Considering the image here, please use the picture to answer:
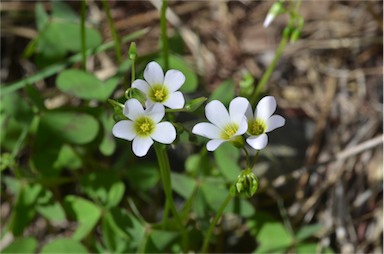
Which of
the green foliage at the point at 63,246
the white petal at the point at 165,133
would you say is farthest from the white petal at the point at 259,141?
the green foliage at the point at 63,246

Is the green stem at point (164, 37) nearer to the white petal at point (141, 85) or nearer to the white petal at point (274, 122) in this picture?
the white petal at point (141, 85)

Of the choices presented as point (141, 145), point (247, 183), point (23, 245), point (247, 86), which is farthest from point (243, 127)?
point (23, 245)

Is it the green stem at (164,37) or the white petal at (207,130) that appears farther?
the green stem at (164,37)

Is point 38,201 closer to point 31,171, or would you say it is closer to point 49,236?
point 31,171

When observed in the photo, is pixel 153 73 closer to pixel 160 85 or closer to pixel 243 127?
pixel 160 85

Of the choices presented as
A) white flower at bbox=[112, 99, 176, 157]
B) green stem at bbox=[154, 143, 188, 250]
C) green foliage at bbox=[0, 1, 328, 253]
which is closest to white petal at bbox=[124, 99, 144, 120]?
white flower at bbox=[112, 99, 176, 157]

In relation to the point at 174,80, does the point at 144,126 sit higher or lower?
lower
